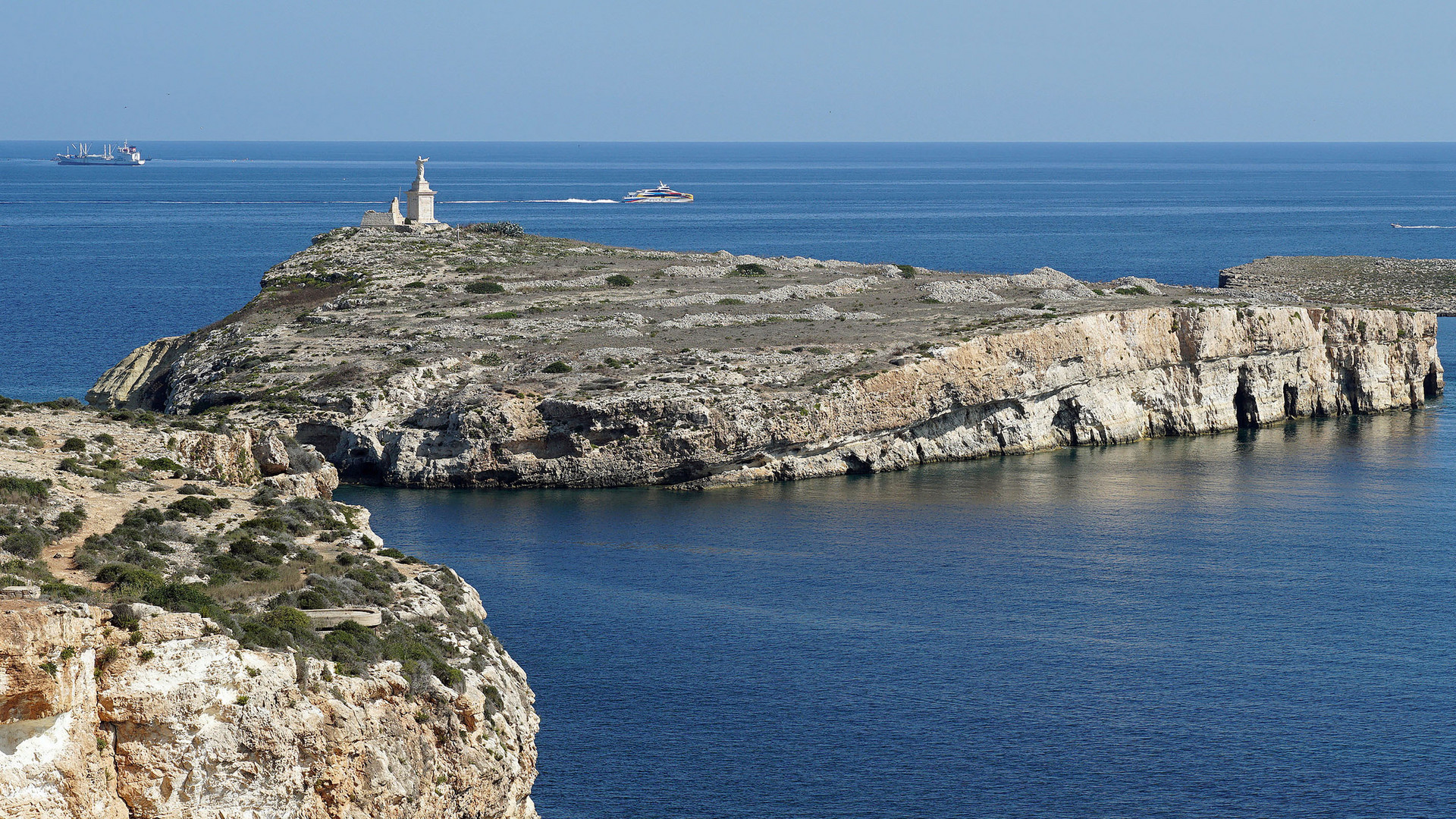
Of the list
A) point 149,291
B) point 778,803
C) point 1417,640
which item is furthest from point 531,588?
point 149,291

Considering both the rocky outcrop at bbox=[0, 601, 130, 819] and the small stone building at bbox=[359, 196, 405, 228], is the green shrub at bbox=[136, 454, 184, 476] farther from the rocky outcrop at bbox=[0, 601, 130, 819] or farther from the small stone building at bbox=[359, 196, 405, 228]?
the small stone building at bbox=[359, 196, 405, 228]

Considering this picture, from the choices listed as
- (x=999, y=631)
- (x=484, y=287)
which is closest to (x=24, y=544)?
(x=999, y=631)

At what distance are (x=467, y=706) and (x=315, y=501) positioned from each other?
11.4 m

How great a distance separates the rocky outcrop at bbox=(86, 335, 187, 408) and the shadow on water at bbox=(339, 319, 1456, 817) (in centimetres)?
2175

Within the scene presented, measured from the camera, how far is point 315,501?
37.7m

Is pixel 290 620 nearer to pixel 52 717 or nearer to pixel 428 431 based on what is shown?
pixel 52 717

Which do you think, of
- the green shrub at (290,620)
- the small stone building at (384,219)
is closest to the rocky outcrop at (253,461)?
the green shrub at (290,620)

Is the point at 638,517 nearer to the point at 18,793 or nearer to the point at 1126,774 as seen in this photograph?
the point at 1126,774

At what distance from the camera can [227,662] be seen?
77.5 ft

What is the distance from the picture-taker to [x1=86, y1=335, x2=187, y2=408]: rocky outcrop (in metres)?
84.4

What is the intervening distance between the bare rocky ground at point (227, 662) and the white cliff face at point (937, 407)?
32549 millimetres

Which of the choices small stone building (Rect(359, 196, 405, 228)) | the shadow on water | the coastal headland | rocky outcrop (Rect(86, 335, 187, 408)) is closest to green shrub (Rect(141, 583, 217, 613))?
the shadow on water

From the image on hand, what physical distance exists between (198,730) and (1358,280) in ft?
463

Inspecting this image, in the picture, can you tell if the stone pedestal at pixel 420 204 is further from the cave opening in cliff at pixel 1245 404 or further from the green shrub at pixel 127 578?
the green shrub at pixel 127 578
